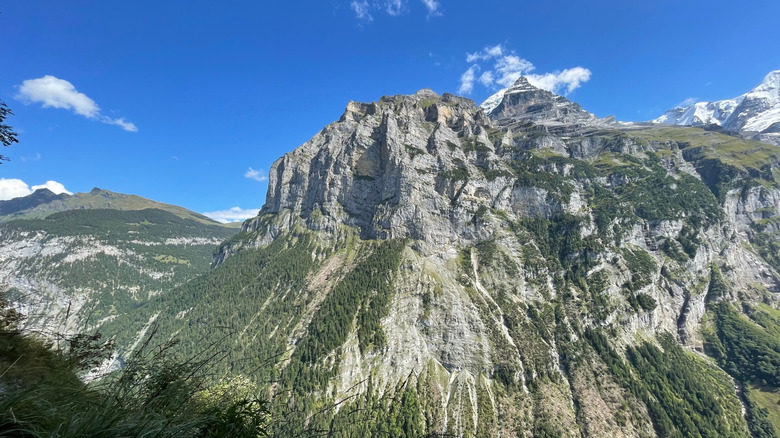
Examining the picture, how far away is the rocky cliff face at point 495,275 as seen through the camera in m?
100

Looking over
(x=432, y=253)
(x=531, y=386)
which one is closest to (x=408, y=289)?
(x=432, y=253)

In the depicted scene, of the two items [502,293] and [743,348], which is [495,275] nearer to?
[502,293]

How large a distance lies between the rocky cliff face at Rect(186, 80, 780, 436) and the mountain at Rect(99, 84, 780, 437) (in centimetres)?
Result: 75

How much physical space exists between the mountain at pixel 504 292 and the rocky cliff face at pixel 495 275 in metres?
0.75

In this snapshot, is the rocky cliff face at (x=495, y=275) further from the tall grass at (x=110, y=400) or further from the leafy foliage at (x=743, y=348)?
the tall grass at (x=110, y=400)

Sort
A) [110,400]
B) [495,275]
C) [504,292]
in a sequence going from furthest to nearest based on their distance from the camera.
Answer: [495,275] → [504,292] → [110,400]

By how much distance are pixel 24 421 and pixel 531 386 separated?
12498 centimetres

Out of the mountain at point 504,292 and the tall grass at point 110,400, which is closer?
the tall grass at point 110,400

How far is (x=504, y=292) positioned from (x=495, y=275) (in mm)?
8706

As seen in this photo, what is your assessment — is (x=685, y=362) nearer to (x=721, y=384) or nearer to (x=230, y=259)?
(x=721, y=384)

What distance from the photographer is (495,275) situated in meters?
140

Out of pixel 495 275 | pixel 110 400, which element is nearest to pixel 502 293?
pixel 495 275

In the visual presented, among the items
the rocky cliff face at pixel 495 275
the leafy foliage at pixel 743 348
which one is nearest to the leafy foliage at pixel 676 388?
the rocky cliff face at pixel 495 275

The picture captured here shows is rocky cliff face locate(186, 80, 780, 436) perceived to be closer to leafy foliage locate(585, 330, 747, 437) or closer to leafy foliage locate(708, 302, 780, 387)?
leafy foliage locate(585, 330, 747, 437)
